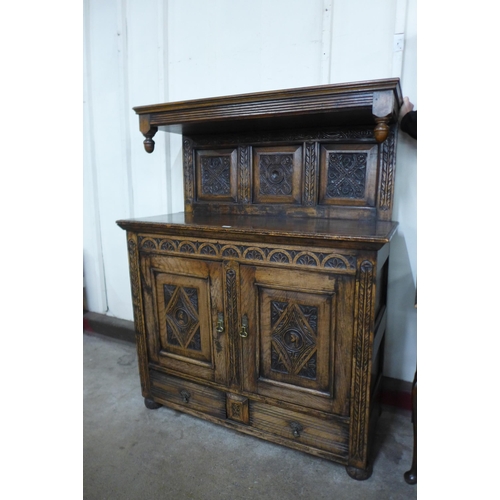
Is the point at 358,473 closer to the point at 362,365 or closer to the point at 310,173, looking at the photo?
the point at 362,365

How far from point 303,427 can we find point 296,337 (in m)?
0.43

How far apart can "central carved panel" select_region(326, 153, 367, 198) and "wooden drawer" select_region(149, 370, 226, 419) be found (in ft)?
3.99

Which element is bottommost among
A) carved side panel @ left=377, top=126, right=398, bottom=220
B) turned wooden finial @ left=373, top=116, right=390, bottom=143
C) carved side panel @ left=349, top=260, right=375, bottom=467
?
carved side panel @ left=349, top=260, right=375, bottom=467

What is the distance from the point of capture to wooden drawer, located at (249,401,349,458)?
4.82 feet

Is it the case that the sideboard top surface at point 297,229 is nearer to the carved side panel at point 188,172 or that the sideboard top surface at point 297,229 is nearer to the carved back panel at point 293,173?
the carved back panel at point 293,173

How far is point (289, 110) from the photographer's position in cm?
145

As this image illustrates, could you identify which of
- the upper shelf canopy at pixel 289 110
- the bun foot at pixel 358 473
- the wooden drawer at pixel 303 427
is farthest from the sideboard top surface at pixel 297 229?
the bun foot at pixel 358 473

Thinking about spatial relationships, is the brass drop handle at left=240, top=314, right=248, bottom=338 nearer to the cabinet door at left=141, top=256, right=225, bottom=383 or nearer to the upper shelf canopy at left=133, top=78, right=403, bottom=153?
the cabinet door at left=141, top=256, right=225, bottom=383

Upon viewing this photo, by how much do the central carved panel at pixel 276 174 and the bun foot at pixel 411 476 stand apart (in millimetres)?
1441

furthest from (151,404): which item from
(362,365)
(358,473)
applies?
(362,365)

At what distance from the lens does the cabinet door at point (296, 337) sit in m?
1.39

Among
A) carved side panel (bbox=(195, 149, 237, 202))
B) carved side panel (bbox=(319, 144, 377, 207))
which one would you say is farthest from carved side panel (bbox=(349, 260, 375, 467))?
carved side panel (bbox=(195, 149, 237, 202))

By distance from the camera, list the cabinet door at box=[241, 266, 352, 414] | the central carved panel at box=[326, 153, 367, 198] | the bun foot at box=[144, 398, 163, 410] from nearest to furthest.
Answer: the cabinet door at box=[241, 266, 352, 414], the central carved panel at box=[326, 153, 367, 198], the bun foot at box=[144, 398, 163, 410]
